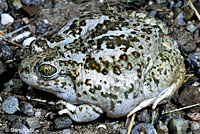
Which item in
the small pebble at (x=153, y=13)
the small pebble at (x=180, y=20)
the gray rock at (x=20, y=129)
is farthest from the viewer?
the small pebble at (x=153, y=13)

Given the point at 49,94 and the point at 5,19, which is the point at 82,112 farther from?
the point at 5,19

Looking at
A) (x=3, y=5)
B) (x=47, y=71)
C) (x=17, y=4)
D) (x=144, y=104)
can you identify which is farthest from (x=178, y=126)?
(x=3, y=5)

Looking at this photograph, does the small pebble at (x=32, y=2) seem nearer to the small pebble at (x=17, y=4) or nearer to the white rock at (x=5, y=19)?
the small pebble at (x=17, y=4)

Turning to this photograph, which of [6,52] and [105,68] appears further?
[6,52]

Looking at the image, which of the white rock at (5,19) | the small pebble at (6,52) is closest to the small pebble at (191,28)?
the small pebble at (6,52)

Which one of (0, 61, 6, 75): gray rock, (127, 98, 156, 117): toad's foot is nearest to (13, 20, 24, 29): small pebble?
(0, 61, 6, 75): gray rock
